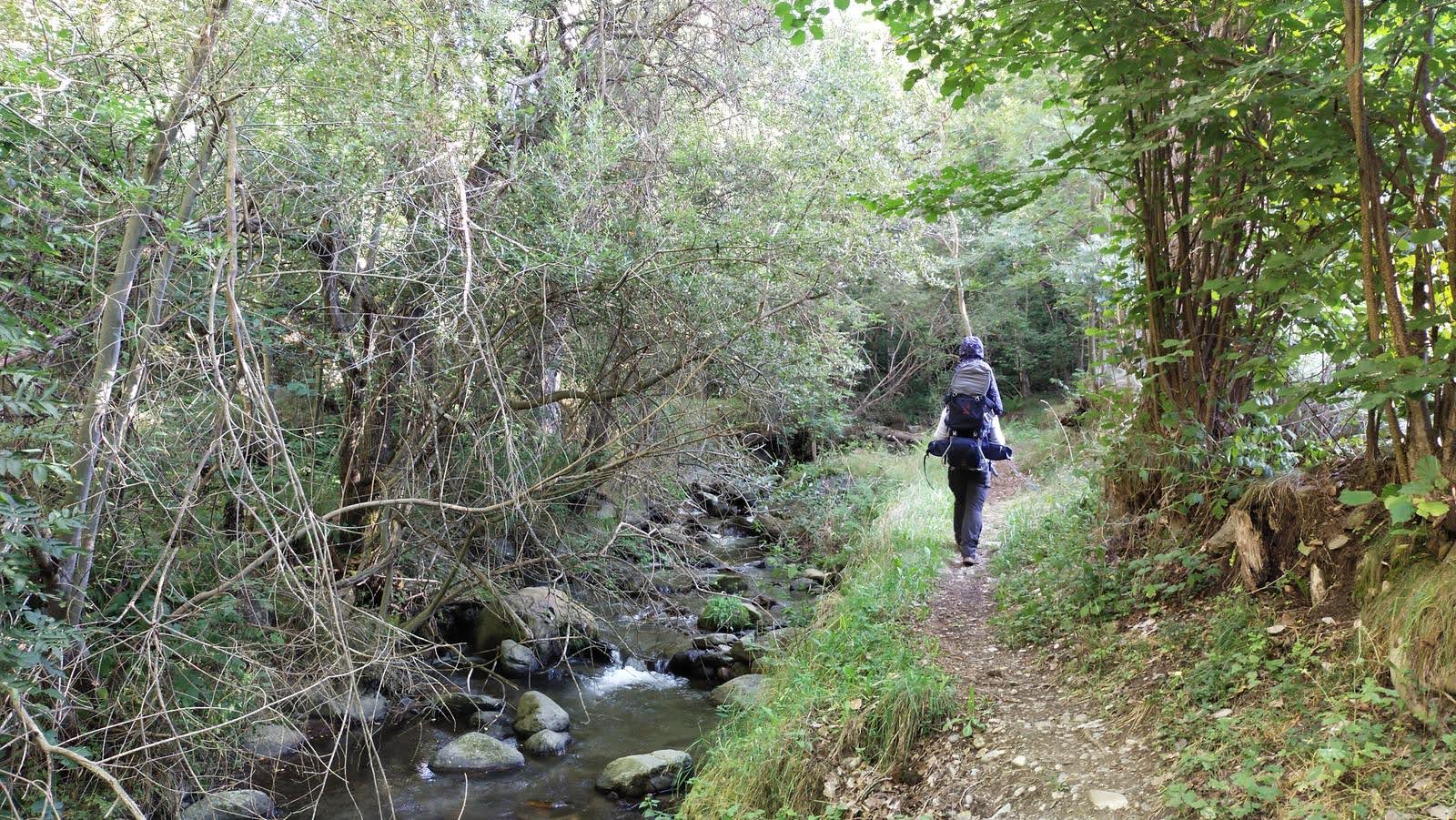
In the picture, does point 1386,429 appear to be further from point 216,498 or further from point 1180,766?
point 216,498

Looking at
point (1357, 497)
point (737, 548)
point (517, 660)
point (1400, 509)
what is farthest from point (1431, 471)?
point (737, 548)

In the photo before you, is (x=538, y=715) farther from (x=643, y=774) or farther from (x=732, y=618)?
(x=732, y=618)

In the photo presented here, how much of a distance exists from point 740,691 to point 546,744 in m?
1.62

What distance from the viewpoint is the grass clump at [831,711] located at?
178 inches

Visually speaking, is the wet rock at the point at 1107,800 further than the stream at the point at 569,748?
No

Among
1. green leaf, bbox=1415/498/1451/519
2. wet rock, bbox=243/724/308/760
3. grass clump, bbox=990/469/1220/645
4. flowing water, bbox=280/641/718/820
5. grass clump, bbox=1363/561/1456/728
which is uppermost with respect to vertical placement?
green leaf, bbox=1415/498/1451/519

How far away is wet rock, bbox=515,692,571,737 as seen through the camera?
7.15 metres

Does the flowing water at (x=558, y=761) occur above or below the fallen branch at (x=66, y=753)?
below

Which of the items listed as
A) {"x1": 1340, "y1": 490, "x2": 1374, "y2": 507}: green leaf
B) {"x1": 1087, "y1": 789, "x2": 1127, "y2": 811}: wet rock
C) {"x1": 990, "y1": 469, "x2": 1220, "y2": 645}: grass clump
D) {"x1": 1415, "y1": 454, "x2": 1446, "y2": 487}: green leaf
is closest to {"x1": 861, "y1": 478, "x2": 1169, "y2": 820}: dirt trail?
{"x1": 1087, "y1": 789, "x2": 1127, "y2": 811}: wet rock

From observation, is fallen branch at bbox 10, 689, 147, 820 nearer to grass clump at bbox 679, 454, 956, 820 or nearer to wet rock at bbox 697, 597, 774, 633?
grass clump at bbox 679, 454, 956, 820

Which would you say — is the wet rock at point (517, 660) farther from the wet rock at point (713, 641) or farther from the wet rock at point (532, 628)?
the wet rock at point (713, 641)

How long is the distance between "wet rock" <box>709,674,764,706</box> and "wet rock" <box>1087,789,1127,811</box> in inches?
132

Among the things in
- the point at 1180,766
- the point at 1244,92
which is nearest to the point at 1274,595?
the point at 1180,766

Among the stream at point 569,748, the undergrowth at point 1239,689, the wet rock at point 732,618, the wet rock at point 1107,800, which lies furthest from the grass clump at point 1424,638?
the wet rock at point 732,618
